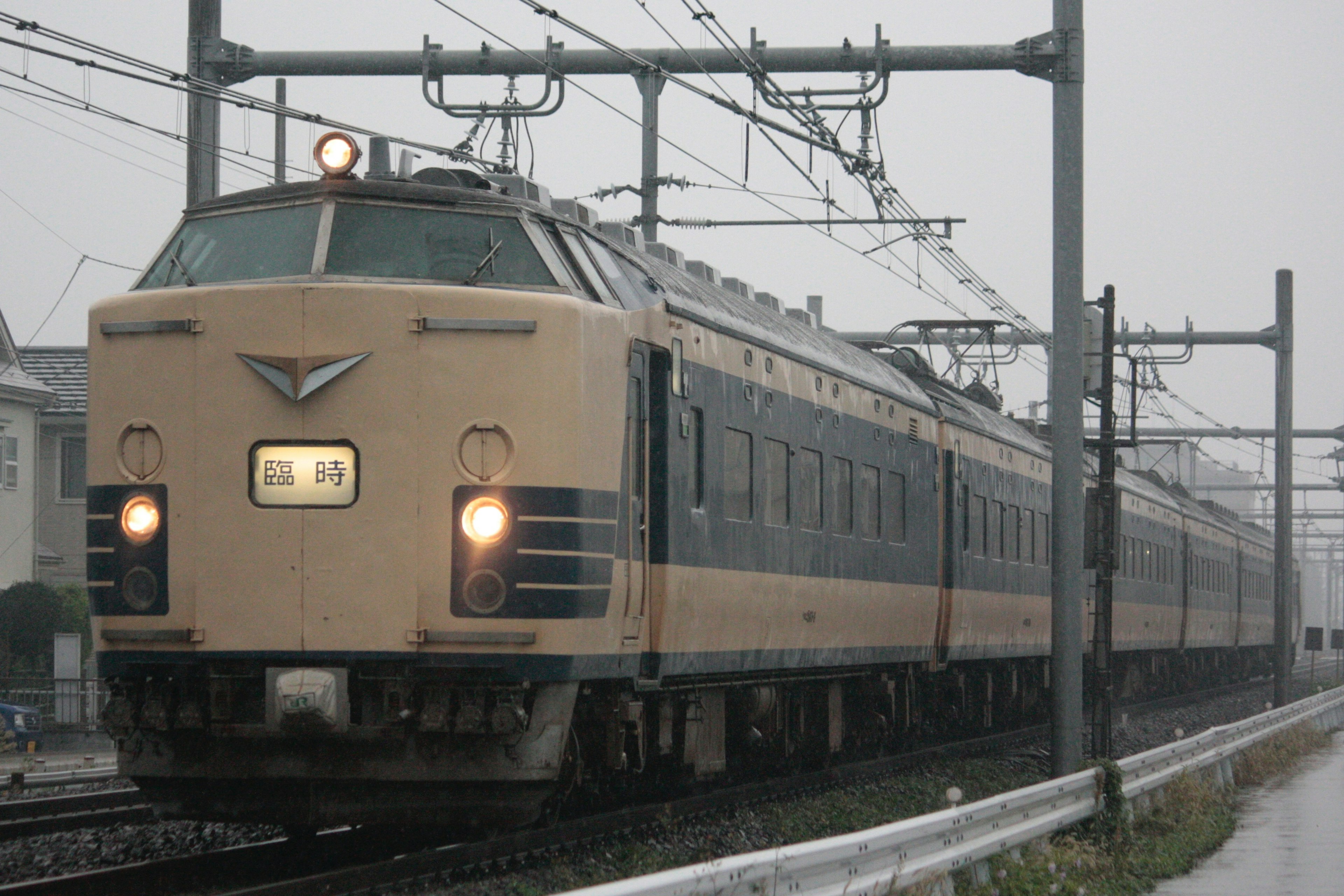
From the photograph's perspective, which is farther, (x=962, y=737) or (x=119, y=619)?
(x=962, y=737)

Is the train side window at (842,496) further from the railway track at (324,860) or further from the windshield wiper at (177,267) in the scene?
the windshield wiper at (177,267)

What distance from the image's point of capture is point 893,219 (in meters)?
19.5

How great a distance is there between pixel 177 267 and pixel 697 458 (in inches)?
131

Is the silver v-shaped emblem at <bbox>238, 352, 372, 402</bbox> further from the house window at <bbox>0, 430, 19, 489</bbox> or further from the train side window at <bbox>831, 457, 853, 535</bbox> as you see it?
the house window at <bbox>0, 430, 19, 489</bbox>

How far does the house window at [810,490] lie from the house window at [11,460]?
24.5m

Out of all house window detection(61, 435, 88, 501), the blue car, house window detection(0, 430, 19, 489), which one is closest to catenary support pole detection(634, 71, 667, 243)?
the blue car

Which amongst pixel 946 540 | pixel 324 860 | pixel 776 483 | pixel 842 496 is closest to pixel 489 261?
pixel 324 860

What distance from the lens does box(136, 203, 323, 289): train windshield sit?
9422 millimetres

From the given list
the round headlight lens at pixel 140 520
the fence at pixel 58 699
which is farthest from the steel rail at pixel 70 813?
the fence at pixel 58 699

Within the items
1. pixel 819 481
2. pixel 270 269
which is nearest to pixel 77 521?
pixel 819 481

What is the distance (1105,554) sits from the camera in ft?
53.7

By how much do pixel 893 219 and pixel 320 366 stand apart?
11.5m

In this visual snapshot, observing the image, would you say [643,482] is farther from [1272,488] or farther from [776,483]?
[1272,488]

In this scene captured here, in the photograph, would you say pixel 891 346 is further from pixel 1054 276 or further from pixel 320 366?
pixel 320 366
